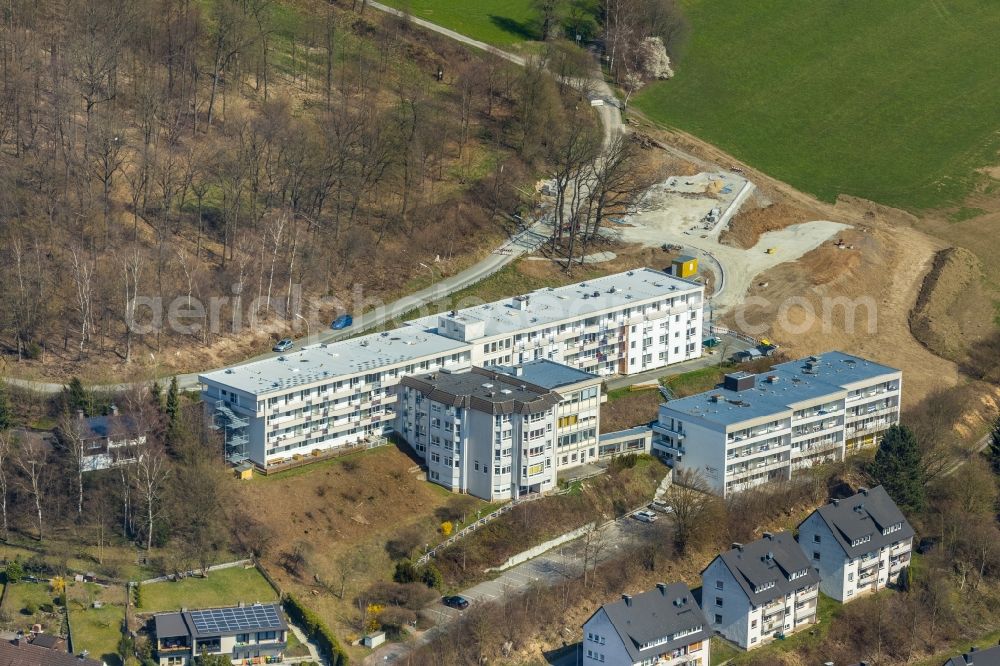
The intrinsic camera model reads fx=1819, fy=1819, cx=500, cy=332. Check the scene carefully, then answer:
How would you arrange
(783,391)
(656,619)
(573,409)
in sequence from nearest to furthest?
1. (656,619)
2. (573,409)
3. (783,391)

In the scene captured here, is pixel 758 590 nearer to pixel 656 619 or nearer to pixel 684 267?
pixel 656 619

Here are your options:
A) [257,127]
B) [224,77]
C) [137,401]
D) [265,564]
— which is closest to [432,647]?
[265,564]

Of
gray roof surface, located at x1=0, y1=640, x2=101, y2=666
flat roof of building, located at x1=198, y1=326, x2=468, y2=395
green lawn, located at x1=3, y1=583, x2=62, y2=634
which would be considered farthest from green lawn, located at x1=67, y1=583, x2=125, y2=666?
flat roof of building, located at x1=198, y1=326, x2=468, y2=395

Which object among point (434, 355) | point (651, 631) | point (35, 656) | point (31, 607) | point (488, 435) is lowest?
point (651, 631)

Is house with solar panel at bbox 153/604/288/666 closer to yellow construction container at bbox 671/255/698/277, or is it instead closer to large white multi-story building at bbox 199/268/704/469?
large white multi-story building at bbox 199/268/704/469

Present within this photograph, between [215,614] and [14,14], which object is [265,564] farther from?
[14,14]

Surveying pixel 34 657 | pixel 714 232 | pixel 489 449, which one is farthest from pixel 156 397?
pixel 714 232
